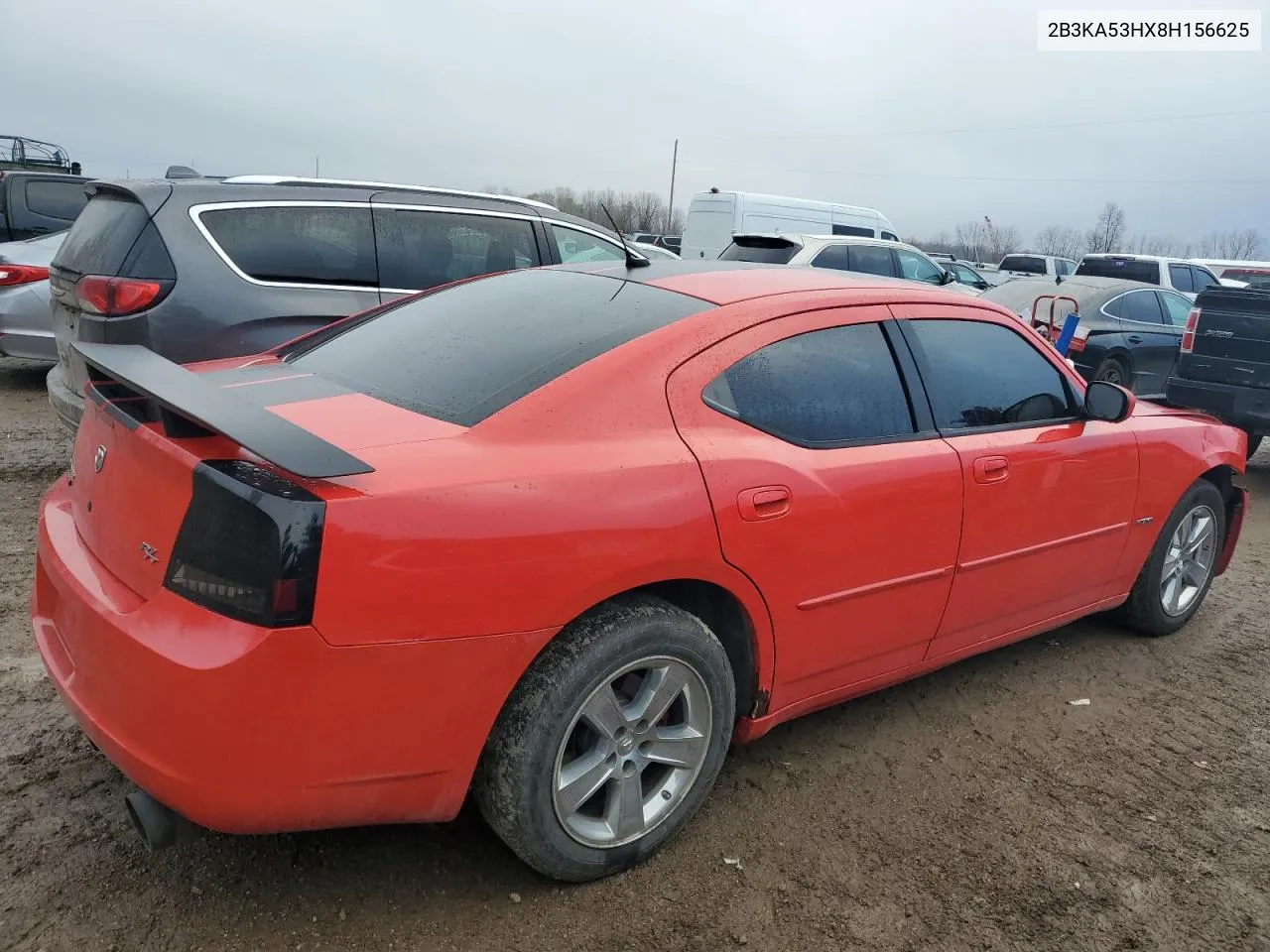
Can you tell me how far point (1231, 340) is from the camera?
7.93 meters

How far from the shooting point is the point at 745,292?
2.90 meters

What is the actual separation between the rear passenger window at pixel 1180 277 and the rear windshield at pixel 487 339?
49.1ft

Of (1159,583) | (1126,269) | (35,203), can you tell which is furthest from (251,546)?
(1126,269)

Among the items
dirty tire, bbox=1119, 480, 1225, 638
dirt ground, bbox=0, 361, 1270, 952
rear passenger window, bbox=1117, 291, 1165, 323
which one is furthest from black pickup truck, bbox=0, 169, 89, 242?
rear passenger window, bbox=1117, 291, 1165, 323

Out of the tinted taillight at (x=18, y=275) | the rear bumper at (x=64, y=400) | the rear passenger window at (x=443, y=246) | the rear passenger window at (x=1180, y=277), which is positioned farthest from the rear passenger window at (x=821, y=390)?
the rear passenger window at (x=1180, y=277)

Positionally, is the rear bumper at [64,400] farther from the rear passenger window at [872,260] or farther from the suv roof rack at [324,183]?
the rear passenger window at [872,260]

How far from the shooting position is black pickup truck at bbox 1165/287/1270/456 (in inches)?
305

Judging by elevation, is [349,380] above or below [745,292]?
below

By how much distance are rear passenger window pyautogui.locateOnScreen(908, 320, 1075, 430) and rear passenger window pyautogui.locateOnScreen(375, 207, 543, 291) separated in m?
3.02

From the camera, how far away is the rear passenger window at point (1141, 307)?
415 inches

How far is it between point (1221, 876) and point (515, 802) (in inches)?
79.5

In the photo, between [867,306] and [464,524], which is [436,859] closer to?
[464,524]

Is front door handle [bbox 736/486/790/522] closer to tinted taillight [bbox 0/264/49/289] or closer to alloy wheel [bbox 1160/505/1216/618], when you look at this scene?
alloy wheel [bbox 1160/505/1216/618]

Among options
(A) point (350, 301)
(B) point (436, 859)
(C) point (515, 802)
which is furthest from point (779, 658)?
(A) point (350, 301)
